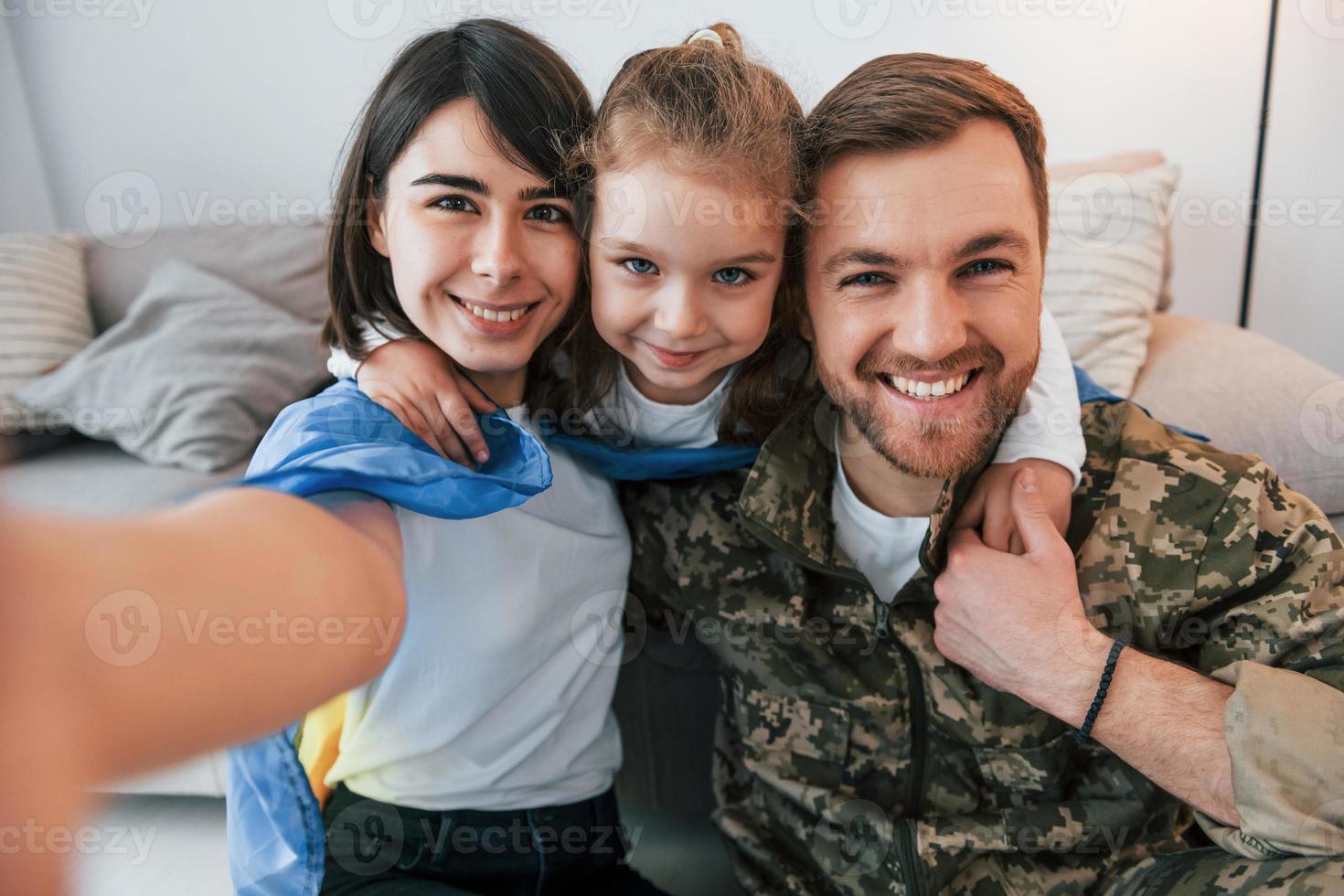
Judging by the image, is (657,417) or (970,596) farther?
(657,417)

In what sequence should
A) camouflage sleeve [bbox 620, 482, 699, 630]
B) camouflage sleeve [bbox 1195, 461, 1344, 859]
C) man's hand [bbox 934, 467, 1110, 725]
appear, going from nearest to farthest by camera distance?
camouflage sleeve [bbox 1195, 461, 1344, 859] < man's hand [bbox 934, 467, 1110, 725] < camouflage sleeve [bbox 620, 482, 699, 630]

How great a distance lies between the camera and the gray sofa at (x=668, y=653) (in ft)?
4.30

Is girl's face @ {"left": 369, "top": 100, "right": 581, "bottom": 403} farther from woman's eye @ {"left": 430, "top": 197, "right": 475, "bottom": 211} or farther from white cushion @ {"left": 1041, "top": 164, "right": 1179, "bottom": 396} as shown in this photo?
white cushion @ {"left": 1041, "top": 164, "right": 1179, "bottom": 396}

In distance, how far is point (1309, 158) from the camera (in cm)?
228

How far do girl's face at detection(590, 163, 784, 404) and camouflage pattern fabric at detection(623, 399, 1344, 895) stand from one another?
15 centimetres

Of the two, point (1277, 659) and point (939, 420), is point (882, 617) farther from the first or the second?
point (1277, 659)

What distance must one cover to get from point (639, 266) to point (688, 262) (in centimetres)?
6

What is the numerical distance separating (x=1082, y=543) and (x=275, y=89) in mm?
2216

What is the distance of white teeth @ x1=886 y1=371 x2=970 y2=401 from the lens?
96 centimetres

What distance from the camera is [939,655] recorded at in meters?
1.00

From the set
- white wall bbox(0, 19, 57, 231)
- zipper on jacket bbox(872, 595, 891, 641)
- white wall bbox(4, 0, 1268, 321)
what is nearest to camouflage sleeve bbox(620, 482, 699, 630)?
zipper on jacket bbox(872, 595, 891, 641)

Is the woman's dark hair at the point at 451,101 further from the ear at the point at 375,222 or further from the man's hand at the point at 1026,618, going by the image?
the man's hand at the point at 1026,618

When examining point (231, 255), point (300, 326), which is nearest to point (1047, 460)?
point (300, 326)

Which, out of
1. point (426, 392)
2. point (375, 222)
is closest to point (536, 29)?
point (375, 222)
